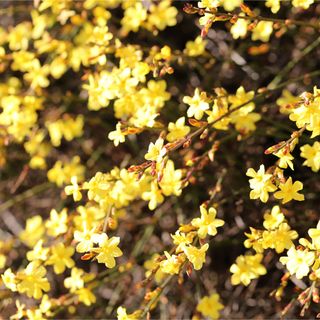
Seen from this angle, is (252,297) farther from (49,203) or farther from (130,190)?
(49,203)

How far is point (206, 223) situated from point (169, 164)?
34 centimetres

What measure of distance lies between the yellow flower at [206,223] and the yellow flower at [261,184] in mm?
156

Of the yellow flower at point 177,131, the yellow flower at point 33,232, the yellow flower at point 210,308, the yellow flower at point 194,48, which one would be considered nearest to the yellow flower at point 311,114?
the yellow flower at point 177,131

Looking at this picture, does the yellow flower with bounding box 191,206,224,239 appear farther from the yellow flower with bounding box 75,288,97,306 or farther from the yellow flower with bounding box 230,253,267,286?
the yellow flower with bounding box 75,288,97,306

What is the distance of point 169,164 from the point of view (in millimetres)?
2133

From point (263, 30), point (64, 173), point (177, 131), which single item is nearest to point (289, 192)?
point (177, 131)

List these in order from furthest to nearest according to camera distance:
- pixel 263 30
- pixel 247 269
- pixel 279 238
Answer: pixel 263 30, pixel 247 269, pixel 279 238

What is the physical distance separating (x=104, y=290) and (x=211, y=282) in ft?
2.01

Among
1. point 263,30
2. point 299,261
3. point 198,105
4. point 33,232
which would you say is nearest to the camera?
point 299,261

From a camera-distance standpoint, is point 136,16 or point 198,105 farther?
point 136,16

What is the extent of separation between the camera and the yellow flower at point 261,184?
1.78m

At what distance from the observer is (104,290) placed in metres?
3.05

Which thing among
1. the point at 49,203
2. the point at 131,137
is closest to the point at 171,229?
the point at 131,137

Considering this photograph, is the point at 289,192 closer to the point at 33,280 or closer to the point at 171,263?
the point at 171,263
